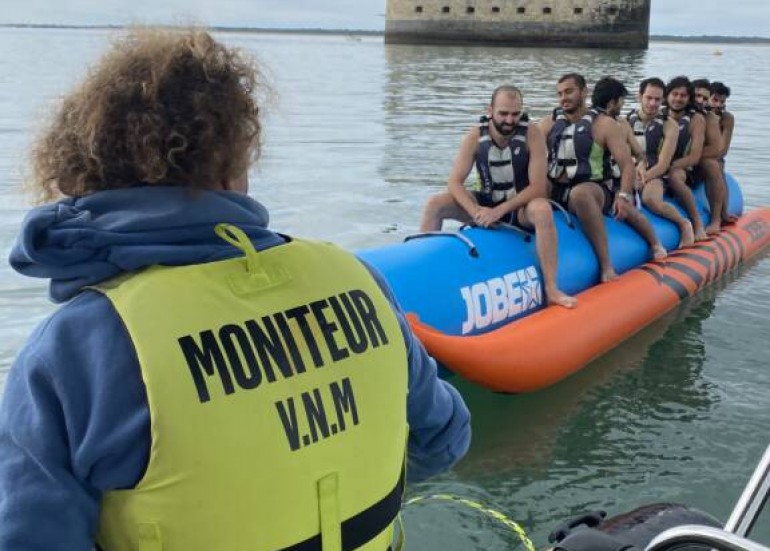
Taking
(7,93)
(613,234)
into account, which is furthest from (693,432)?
(7,93)

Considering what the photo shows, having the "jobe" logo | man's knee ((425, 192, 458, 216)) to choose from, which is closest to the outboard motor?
the "jobe" logo

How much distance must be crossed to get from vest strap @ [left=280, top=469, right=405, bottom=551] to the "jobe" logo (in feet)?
10.1

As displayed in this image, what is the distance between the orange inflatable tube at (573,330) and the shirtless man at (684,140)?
43 cm

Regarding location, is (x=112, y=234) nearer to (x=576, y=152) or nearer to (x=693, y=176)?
(x=576, y=152)

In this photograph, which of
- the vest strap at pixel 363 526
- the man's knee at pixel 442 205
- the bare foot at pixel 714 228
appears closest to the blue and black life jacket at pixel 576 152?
the man's knee at pixel 442 205

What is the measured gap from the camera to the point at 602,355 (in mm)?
5102

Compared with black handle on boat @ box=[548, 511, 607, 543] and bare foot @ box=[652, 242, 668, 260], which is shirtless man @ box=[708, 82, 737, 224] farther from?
black handle on boat @ box=[548, 511, 607, 543]

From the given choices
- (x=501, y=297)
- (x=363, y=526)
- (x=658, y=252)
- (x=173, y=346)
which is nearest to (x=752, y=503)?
(x=363, y=526)

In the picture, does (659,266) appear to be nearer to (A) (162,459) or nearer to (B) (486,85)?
(A) (162,459)

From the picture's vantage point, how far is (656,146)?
6.93 metres

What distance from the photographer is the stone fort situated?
42312mm

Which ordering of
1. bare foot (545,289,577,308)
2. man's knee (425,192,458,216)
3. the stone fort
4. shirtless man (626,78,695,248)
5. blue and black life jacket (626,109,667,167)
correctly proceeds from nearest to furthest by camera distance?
1. bare foot (545,289,577,308)
2. man's knee (425,192,458,216)
3. shirtless man (626,78,695,248)
4. blue and black life jacket (626,109,667,167)
5. the stone fort

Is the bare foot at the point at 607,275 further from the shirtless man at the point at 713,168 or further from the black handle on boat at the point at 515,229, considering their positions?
the shirtless man at the point at 713,168

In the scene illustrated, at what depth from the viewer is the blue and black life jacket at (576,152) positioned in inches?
223
